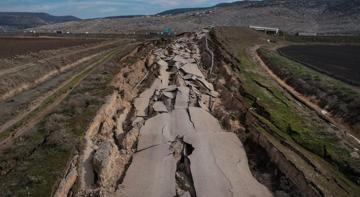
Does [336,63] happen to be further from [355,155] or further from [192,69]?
[355,155]

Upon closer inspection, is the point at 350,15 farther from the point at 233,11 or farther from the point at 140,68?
the point at 140,68

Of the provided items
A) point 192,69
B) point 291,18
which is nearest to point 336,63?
point 192,69

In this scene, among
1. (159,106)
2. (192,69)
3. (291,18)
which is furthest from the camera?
(291,18)

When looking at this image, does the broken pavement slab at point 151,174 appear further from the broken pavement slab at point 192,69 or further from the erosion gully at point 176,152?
the broken pavement slab at point 192,69

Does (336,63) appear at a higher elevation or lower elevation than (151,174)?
lower

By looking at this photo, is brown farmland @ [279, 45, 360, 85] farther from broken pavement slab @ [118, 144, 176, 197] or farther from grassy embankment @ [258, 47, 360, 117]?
broken pavement slab @ [118, 144, 176, 197]

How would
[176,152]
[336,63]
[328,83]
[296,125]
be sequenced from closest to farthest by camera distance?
[176,152] < [296,125] < [328,83] < [336,63]

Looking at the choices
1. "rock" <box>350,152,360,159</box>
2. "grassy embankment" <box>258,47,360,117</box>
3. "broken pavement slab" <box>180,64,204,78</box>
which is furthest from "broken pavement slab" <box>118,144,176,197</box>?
"broken pavement slab" <box>180,64,204,78</box>
